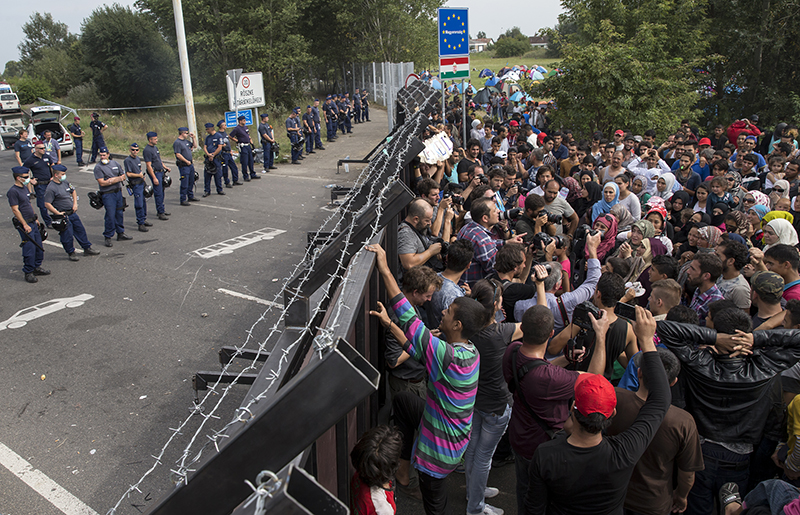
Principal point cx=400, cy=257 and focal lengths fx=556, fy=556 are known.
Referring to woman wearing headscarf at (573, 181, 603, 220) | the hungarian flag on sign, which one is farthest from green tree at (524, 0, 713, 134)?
woman wearing headscarf at (573, 181, 603, 220)

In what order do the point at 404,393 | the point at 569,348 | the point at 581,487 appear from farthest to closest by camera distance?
the point at 569,348
the point at 404,393
the point at 581,487

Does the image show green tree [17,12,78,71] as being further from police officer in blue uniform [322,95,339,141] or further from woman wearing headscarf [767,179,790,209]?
woman wearing headscarf [767,179,790,209]

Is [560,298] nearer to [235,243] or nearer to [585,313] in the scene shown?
[585,313]

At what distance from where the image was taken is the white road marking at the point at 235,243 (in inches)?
401

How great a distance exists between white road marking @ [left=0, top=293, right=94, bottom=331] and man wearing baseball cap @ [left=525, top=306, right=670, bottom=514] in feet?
24.1

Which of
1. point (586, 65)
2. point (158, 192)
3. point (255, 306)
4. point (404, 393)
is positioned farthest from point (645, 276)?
point (158, 192)

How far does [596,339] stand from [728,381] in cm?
80

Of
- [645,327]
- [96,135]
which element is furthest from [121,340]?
[96,135]

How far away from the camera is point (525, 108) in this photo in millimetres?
23297

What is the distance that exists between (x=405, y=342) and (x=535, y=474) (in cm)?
99

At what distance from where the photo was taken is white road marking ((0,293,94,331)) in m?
7.46

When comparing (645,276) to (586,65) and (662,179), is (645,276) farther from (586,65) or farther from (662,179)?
(586,65)

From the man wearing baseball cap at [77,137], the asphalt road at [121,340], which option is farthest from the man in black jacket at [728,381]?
the man wearing baseball cap at [77,137]

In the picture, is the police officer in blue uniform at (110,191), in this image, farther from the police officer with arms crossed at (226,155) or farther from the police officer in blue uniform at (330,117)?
the police officer in blue uniform at (330,117)
